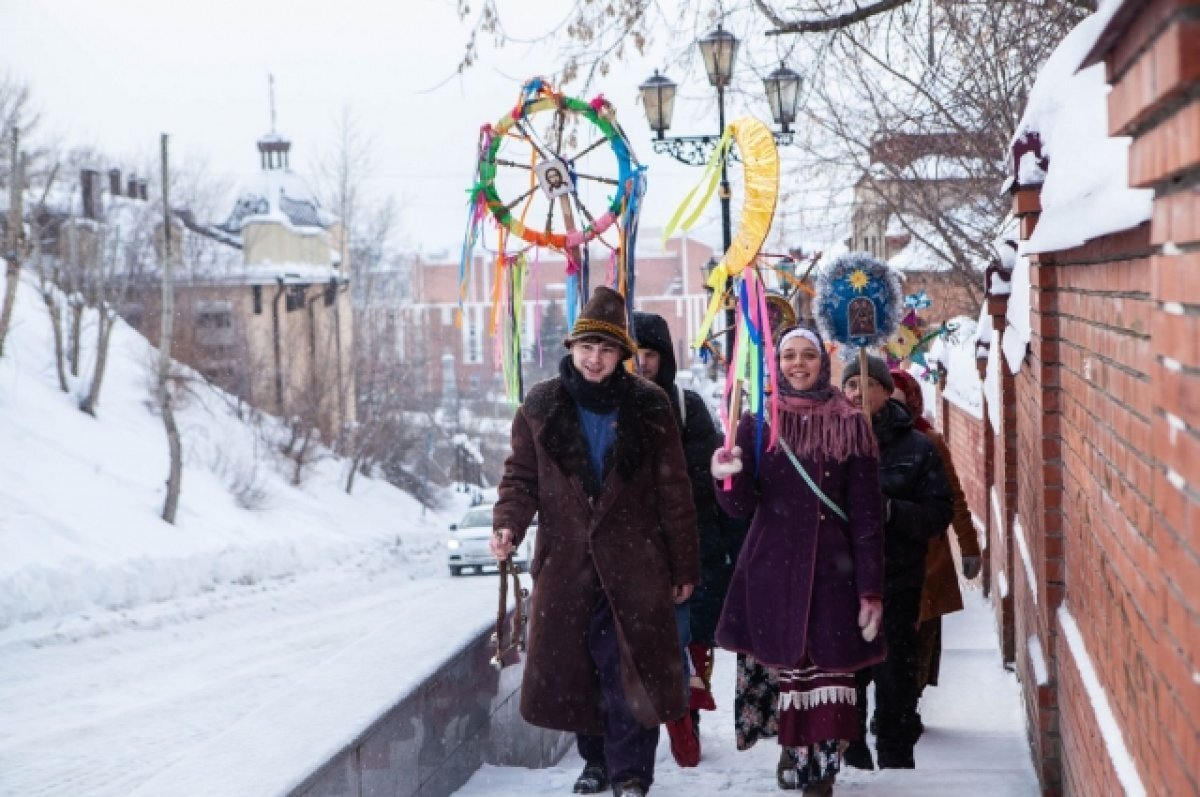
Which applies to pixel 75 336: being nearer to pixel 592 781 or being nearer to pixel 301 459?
pixel 301 459

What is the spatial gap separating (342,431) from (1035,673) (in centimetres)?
4274

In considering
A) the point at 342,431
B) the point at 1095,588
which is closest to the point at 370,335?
the point at 342,431

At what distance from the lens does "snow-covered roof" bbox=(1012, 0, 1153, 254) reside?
9.69 feet

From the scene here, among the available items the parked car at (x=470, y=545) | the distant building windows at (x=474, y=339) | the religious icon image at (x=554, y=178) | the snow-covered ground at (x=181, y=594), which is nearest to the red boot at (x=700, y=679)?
the snow-covered ground at (x=181, y=594)

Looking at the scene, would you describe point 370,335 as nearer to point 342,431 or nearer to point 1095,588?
point 342,431

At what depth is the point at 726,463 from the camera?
217 inches

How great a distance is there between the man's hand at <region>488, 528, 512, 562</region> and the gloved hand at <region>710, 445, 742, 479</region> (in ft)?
2.63

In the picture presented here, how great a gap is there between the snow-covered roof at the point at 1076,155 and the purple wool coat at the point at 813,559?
1.12 m

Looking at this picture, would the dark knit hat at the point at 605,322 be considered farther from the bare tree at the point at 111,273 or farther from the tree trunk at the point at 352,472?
the tree trunk at the point at 352,472

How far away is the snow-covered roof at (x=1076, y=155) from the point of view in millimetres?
2953

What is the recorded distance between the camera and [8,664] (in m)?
18.2

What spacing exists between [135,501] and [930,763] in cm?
2567

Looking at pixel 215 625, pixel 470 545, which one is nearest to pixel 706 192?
pixel 215 625

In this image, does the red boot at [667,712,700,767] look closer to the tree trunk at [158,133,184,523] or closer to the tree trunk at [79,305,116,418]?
the tree trunk at [158,133,184,523]
